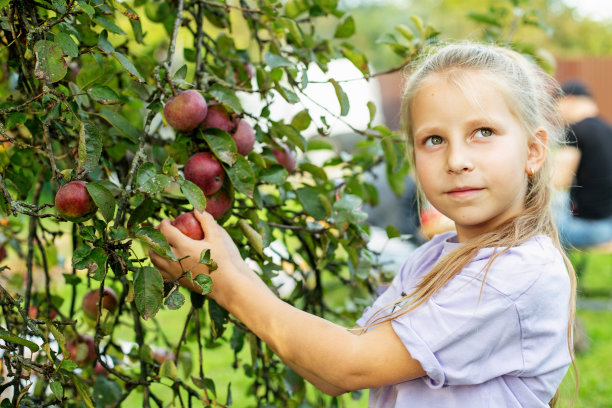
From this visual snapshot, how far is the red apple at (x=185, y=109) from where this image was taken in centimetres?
97

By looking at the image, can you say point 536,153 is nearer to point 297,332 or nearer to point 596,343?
point 297,332

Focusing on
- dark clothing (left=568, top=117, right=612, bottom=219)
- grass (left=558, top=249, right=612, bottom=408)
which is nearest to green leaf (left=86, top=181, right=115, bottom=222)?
grass (left=558, top=249, right=612, bottom=408)

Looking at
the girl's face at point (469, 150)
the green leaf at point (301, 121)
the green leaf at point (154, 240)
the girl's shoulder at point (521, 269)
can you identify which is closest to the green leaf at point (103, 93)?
the green leaf at point (154, 240)

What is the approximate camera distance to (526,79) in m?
1.13

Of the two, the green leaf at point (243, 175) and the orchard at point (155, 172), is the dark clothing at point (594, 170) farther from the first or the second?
the green leaf at point (243, 175)

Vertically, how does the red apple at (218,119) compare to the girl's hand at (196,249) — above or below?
above

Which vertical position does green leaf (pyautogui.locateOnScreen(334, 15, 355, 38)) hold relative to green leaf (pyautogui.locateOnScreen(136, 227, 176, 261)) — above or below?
above

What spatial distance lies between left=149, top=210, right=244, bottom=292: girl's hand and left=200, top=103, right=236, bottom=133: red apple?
0.14 metres

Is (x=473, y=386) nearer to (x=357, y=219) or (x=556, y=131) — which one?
(x=357, y=219)

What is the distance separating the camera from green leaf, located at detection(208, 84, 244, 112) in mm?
1023

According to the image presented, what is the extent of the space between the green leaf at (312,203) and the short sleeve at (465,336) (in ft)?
1.01

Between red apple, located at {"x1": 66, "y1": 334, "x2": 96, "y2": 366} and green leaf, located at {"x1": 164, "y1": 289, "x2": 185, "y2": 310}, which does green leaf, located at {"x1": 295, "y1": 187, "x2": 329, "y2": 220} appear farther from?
red apple, located at {"x1": 66, "y1": 334, "x2": 96, "y2": 366}

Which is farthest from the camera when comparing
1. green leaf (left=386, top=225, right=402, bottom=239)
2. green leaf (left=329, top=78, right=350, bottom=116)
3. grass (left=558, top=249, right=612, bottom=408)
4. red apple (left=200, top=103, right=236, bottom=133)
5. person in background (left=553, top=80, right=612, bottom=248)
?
person in background (left=553, top=80, right=612, bottom=248)

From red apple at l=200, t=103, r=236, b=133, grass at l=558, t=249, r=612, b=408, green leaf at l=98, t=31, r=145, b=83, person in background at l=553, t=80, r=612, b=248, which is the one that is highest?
green leaf at l=98, t=31, r=145, b=83
